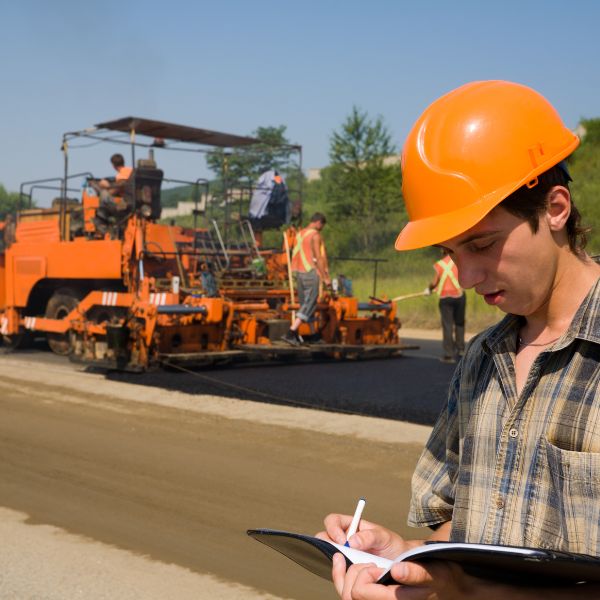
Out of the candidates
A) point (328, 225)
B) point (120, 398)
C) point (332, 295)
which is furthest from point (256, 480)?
point (328, 225)

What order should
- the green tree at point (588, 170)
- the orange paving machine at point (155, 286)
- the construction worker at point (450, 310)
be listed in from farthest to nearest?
the green tree at point (588, 170) < the construction worker at point (450, 310) < the orange paving machine at point (155, 286)

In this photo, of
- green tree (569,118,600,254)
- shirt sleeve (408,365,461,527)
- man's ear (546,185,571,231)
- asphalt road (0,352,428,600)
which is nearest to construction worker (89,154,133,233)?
asphalt road (0,352,428,600)

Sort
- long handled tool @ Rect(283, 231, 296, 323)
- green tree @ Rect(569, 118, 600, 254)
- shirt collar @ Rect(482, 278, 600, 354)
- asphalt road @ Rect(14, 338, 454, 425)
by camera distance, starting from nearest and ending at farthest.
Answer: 1. shirt collar @ Rect(482, 278, 600, 354)
2. asphalt road @ Rect(14, 338, 454, 425)
3. long handled tool @ Rect(283, 231, 296, 323)
4. green tree @ Rect(569, 118, 600, 254)

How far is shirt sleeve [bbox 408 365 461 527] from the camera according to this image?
187 centimetres

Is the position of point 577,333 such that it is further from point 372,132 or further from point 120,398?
point 372,132

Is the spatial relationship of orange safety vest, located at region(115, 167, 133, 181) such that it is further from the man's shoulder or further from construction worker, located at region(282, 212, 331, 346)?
the man's shoulder

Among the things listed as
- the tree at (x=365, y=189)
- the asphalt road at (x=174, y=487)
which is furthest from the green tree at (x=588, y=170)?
the asphalt road at (x=174, y=487)

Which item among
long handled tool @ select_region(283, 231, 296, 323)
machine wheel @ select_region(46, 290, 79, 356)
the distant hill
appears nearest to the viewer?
the distant hill

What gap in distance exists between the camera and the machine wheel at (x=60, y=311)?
13609 mm

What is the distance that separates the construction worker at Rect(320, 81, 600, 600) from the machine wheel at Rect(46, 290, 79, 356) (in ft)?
40.2

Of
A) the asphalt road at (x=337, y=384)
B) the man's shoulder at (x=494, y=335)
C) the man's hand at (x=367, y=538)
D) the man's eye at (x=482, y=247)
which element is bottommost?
the asphalt road at (x=337, y=384)

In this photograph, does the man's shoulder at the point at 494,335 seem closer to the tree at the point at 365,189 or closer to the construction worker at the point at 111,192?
the construction worker at the point at 111,192

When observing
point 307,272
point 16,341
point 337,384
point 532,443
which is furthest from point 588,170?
point 532,443

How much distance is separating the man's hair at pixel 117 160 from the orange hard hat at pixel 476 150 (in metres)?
11.4
